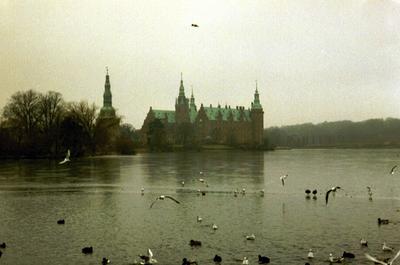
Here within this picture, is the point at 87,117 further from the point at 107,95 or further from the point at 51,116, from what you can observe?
the point at 107,95

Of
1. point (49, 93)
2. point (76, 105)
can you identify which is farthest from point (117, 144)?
point (49, 93)

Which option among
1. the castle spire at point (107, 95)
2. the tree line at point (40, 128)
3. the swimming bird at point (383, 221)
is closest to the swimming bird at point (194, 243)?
the swimming bird at point (383, 221)

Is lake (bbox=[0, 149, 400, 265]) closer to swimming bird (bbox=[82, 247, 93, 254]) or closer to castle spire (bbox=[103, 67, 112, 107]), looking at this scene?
swimming bird (bbox=[82, 247, 93, 254])

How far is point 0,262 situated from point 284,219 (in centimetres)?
1540

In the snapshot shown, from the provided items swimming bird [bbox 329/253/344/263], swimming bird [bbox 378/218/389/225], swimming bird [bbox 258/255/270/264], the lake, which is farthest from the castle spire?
swimming bird [bbox 329/253/344/263]

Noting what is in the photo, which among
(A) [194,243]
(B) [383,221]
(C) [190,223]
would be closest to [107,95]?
(C) [190,223]

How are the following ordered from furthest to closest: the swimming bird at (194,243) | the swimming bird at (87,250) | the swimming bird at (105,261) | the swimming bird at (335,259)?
the swimming bird at (194,243) → the swimming bird at (87,250) → the swimming bird at (335,259) → the swimming bird at (105,261)

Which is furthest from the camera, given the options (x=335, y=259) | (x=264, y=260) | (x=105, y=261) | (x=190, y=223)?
(x=190, y=223)


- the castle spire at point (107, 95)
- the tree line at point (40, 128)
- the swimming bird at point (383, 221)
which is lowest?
the swimming bird at point (383, 221)

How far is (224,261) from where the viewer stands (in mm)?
19969

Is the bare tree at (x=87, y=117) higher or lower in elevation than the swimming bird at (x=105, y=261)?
higher

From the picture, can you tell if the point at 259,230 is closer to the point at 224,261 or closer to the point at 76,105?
the point at 224,261

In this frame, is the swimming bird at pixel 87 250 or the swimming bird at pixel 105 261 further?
the swimming bird at pixel 87 250

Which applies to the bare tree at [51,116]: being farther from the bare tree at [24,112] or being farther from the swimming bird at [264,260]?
the swimming bird at [264,260]
